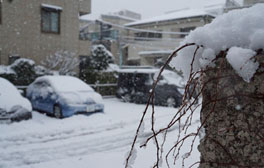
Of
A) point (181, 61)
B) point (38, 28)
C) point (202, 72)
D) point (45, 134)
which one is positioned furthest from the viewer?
point (38, 28)

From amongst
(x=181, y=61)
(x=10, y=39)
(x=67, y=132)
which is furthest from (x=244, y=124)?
(x=10, y=39)

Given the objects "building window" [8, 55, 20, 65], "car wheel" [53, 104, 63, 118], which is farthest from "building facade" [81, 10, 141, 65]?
"car wheel" [53, 104, 63, 118]

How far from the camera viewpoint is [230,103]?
1.23m

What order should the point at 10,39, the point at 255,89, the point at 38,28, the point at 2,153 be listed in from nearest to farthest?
the point at 255,89, the point at 2,153, the point at 10,39, the point at 38,28

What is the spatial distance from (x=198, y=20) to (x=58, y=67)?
1230 cm

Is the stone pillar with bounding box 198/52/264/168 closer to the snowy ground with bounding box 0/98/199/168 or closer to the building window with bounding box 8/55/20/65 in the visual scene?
the snowy ground with bounding box 0/98/199/168

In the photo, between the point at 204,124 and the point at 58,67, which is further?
the point at 58,67

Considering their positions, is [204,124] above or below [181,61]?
below

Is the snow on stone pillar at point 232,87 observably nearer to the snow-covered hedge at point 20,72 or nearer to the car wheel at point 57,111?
the car wheel at point 57,111

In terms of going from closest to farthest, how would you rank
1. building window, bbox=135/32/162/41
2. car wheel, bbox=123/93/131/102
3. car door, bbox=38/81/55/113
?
car door, bbox=38/81/55/113 < car wheel, bbox=123/93/131/102 < building window, bbox=135/32/162/41

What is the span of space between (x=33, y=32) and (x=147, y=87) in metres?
7.52

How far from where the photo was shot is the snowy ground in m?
4.18

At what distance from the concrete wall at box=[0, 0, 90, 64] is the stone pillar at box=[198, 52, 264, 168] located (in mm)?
13420

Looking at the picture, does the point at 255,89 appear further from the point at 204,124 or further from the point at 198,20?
the point at 198,20
